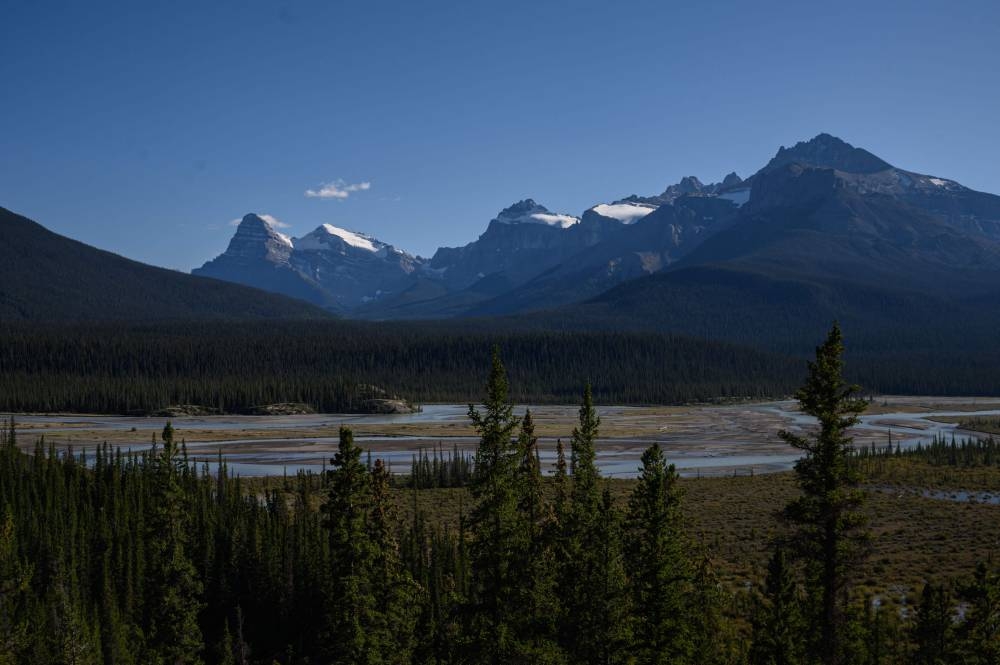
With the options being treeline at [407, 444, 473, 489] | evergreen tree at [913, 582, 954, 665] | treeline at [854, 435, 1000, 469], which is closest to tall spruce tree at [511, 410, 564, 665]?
evergreen tree at [913, 582, 954, 665]

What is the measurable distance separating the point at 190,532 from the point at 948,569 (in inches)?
1914

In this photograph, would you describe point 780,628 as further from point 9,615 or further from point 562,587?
point 9,615

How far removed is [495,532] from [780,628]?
1068 centimetres

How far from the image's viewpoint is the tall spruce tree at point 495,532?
92.1 feet

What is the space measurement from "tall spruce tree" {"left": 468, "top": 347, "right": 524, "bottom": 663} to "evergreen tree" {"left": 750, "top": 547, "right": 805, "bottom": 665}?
8.72m

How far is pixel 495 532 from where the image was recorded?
28.2 m

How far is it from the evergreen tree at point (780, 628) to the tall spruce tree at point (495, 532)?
872cm

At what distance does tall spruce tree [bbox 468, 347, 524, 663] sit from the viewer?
28062mm

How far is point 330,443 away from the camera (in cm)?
14225

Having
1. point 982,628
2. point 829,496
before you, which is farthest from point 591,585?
point 982,628

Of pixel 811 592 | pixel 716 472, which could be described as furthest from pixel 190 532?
pixel 716 472

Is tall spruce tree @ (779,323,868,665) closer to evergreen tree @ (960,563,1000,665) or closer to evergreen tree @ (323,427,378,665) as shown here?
evergreen tree @ (960,563,1000,665)

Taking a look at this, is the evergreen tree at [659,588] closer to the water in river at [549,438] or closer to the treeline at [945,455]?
the water in river at [549,438]

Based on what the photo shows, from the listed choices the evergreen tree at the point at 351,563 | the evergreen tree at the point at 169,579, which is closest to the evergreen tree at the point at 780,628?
the evergreen tree at the point at 351,563
